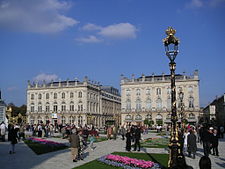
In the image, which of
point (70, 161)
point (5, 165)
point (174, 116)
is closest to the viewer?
point (174, 116)

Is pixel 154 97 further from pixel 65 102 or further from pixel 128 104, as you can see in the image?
pixel 65 102

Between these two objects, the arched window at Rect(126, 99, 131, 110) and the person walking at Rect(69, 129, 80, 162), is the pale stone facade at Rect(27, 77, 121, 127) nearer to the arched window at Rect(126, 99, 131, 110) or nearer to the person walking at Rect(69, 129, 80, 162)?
the arched window at Rect(126, 99, 131, 110)

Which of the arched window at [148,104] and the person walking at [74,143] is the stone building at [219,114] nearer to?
the arched window at [148,104]

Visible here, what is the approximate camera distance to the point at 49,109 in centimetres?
7988

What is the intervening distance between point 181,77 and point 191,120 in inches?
484

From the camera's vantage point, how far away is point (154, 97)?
71.3 m

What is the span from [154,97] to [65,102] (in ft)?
85.4

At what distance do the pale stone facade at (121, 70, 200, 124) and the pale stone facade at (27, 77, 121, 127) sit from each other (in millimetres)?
11182

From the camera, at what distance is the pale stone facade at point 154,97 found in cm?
6800

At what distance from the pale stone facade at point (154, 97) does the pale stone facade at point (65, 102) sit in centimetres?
1118

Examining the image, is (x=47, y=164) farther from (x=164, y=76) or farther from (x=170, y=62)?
(x=164, y=76)

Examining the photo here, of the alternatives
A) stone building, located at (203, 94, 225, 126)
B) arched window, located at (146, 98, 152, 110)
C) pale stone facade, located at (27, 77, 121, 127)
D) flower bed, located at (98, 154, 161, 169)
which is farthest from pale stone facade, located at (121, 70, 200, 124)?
flower bed, located at (98, 154, 161, 169)

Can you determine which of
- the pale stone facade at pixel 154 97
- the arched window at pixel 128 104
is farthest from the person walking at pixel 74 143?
the arched window at pixel 128 104

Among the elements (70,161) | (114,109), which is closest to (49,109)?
(114,109)
